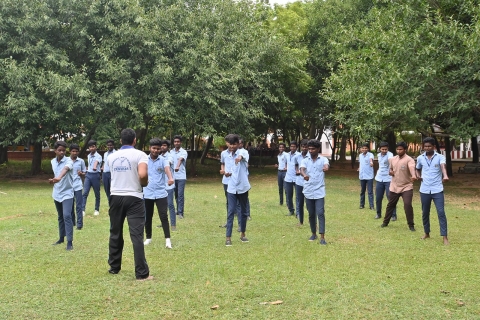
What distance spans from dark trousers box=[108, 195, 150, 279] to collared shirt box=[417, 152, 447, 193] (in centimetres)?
508

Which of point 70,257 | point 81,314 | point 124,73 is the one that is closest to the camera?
point 81,314

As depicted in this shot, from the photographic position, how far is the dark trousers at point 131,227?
244 inches

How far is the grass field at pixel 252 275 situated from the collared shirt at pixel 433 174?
37.5 inches

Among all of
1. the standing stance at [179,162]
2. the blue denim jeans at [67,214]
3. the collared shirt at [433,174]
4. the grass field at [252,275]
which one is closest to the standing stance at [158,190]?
the grass field at [252,275]

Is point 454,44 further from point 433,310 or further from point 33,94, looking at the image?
point 33,94

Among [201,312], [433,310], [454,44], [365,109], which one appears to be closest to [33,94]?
[365,109]

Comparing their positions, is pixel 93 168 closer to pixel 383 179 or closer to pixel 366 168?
pixel 383 179

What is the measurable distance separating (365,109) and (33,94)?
1234 cm

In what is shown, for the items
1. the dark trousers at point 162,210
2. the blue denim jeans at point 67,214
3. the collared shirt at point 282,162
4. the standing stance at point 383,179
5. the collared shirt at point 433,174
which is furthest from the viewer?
the collared shirt at point 282,162

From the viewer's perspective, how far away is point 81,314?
5.00m

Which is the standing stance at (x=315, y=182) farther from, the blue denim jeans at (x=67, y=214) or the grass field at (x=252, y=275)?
the blue denim jeans at (x=67, y=214)

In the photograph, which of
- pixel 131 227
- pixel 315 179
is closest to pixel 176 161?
pixel 315 179

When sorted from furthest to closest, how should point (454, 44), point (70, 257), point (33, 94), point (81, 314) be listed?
1. point (33, 94)
2. point (454, 44)
3. point (70, 257)
4. point (81, 314)

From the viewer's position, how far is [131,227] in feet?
20.5
